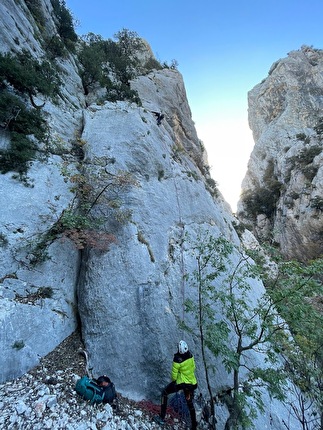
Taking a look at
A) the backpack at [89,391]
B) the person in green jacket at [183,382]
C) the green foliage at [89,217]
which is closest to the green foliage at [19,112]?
the green foliage at [89,217]

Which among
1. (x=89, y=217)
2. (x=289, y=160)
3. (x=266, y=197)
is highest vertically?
(x=289, y=160)

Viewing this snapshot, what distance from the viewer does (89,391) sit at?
5.16 metres

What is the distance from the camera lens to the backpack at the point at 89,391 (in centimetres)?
512

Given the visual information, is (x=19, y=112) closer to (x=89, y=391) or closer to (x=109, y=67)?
(x=89, y=391)

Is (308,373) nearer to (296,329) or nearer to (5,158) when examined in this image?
(296,329)

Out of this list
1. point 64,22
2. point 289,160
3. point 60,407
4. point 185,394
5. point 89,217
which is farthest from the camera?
point 289,160

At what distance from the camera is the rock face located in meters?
23.2

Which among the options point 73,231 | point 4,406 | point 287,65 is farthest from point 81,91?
point 287,65

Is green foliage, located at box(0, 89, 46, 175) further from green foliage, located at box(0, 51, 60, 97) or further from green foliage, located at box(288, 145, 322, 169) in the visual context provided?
green foliage, located at box(288, 145, 322, 169)

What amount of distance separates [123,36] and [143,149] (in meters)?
22.6

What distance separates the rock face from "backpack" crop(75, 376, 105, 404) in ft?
74.3

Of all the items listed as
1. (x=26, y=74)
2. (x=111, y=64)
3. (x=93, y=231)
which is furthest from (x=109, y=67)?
(x=93, y=231)

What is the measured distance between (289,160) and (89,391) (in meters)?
32.6

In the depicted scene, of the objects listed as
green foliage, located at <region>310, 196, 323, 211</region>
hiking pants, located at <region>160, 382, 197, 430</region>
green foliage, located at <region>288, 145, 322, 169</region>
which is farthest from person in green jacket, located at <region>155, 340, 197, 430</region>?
green foliage, located at <region>288, 145, 322, 169</region>
